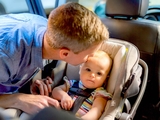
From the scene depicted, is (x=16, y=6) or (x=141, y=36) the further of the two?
(x=16, y=6)

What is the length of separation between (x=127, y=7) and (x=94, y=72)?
0.61 meters

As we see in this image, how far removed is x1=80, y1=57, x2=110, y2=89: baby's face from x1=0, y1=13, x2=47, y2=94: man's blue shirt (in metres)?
0.33

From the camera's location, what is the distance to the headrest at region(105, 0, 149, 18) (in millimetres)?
1860

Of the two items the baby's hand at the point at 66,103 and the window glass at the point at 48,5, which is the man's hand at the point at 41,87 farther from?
the window glass at the point at 48,5

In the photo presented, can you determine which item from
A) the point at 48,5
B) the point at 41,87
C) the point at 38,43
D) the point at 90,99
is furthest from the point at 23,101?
the point at 48,5

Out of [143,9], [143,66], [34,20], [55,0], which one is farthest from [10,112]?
[55,0]

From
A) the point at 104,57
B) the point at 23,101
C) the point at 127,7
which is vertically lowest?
the point at 23,101

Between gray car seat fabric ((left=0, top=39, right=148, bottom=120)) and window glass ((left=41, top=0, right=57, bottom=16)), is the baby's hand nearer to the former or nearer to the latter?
gray car seat fabric ((left=0, top=39, right=148, bottom=120))

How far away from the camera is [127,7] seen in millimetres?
1891

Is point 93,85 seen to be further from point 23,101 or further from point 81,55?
→ point 23,101

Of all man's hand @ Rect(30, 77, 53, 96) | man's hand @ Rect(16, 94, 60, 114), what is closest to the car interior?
man's hand @ Rect(30, 77, 53, 96)

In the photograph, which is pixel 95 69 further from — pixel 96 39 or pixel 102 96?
pixel 96 39

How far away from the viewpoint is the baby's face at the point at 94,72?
1560 millimetres

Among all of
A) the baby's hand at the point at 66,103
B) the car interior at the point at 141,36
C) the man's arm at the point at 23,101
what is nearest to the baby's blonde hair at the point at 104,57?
the car interior at the point at 141,36
